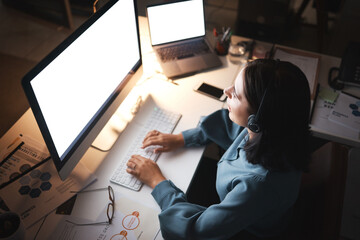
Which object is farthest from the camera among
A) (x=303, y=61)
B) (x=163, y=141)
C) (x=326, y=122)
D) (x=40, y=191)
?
(x=303, y=61)

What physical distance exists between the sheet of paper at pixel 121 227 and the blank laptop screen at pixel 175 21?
937 mm

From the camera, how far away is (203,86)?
5.10 feet

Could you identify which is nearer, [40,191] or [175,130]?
[40,191]

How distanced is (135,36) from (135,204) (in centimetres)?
72

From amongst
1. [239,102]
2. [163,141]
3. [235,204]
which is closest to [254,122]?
[239,102]

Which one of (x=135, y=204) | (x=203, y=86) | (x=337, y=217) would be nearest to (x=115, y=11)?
(x=203, y=86)

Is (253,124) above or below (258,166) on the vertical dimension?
above

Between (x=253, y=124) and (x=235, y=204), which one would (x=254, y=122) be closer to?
(x=253, y=124)

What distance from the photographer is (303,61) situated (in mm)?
1677

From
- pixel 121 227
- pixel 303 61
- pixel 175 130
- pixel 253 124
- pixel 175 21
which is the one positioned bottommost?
pixel 121 227

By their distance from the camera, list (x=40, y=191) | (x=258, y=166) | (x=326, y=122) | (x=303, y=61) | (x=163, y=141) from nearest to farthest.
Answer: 1. (x=258, y=166)
2. (x=40, y=191)
3. (x=163, y=141)
4. (x=326, y=122)
5. (x=303, y=61)

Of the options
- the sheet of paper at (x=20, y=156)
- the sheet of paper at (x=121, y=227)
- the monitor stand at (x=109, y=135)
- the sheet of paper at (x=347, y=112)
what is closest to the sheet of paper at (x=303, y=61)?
the sheet of paper at (x=347, y=112)

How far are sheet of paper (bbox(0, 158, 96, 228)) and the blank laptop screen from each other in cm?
83

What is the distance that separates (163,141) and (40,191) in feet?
1.64
